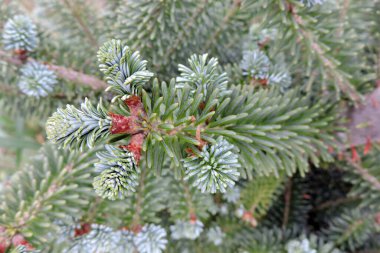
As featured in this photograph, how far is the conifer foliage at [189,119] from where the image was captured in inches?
16.2

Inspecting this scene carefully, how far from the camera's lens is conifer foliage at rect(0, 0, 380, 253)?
1.35 feet

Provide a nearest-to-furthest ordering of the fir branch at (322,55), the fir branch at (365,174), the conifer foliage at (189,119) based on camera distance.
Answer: the conifer foliage at (189,119)
the fir branch at (322,55)
the fir branch at (365,174)

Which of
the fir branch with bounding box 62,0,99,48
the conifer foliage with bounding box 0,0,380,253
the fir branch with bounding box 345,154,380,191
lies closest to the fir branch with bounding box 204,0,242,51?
the conifer foliage with bounding box 0,0,380,253

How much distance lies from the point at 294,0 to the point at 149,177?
0.37 metres

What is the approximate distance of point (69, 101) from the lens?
65cm

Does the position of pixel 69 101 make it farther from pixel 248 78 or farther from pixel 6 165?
pixel 6 165

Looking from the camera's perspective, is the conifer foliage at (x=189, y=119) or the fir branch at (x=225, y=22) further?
the fir branch at (x=225, y=22)

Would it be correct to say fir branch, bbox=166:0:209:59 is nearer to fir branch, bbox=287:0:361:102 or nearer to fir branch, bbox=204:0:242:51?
fir branch, bbox=204:0:242:51

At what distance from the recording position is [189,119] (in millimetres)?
412

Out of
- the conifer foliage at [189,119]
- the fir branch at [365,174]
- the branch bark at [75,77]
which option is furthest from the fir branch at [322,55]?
the branch bark at [75,77]

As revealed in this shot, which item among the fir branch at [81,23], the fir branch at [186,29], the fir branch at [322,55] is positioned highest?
the fir branch at [81,23]

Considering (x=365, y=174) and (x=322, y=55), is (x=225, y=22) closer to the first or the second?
(x=322, y=55)

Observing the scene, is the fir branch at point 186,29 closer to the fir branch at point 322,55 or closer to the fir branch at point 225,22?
the fir branch at point 225,22

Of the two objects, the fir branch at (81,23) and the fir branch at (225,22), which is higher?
the fir branch at (81,23)
